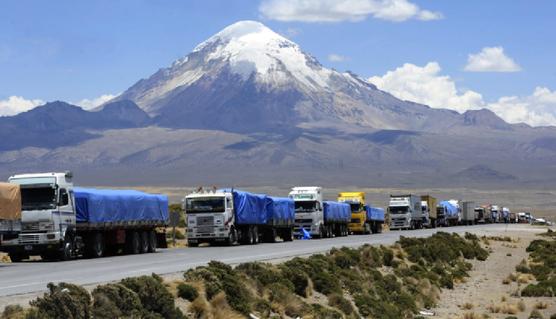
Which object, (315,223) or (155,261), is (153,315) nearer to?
(155,261)

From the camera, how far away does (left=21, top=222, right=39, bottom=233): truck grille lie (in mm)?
36750

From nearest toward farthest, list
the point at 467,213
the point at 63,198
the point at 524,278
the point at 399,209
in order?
the point at 63,198, the point at 524,278, the point at 399,209, the point at 467,213

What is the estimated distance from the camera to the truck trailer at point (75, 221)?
36.8 meters

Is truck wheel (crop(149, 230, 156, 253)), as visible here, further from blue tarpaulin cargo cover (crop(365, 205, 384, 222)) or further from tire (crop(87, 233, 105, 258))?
blue tarpaulin cargo cover (crop(365, 205, 384, 222))

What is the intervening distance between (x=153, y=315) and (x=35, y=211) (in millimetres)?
19794

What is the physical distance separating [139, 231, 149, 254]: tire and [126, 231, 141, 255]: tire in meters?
0.42

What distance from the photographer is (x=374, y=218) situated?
83812mm

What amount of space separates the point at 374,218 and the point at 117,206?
43961 millimetres

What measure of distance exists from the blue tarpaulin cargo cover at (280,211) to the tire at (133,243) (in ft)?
48.2

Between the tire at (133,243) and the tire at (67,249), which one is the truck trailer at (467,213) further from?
the tire at (67,249)

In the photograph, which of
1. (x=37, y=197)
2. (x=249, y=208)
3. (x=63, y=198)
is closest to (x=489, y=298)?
(x=63, y=198)

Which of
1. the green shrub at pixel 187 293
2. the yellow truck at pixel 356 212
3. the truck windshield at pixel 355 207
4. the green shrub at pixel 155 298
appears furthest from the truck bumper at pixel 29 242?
the truck windshield at pixel 355 207

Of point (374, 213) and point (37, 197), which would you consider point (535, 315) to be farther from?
point (374, 213)

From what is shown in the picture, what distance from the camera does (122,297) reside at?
1886 cm
